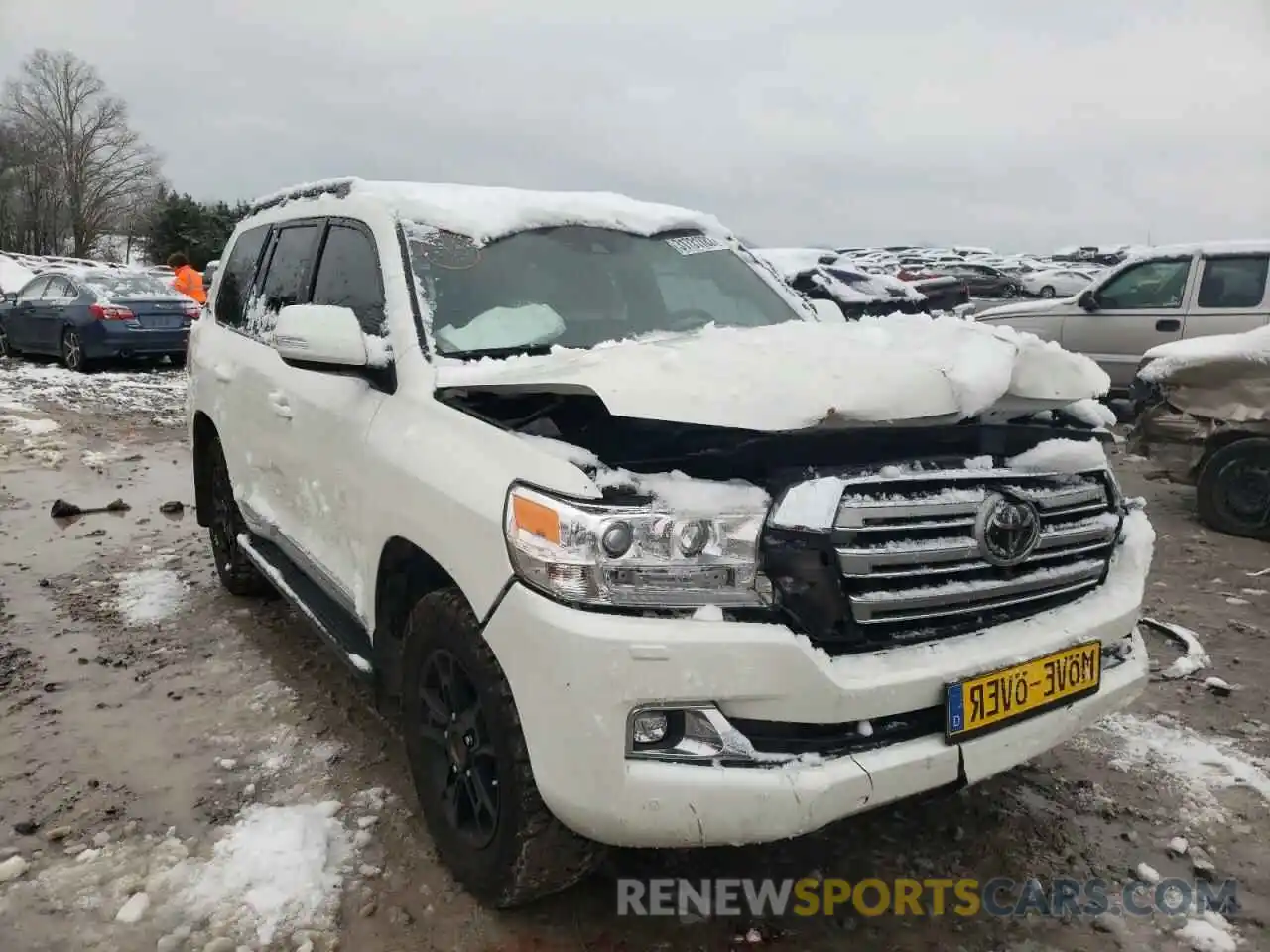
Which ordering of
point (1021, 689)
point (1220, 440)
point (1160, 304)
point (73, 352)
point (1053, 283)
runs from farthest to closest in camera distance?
point (1053, 283)
point (73, 352)
point (1160, 304)
point (1220, 440)
point (1021, 689)

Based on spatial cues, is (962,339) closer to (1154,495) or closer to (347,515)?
(347,515)

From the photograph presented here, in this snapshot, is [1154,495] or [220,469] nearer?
[220,469]

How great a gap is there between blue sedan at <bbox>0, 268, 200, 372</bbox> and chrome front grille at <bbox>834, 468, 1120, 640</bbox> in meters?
13.0

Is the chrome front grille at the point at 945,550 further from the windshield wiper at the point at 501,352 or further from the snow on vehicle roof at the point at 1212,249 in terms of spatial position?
the snow on vehicle roof at the point at 1212,249

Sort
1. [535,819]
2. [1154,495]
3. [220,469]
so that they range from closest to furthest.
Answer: [535,819]
[220,469]
[1154,495]

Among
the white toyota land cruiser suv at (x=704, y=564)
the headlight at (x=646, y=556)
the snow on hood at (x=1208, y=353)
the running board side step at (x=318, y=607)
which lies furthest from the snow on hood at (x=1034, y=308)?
A: the headlight at (x=646, y=556)

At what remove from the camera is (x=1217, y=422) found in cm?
627

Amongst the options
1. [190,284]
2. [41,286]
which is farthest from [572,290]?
[190,284]

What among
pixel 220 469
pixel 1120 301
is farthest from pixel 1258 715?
pixel 1120 301

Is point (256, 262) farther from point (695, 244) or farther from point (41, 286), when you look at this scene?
point (41, 286)

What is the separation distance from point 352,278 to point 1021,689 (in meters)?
2.57

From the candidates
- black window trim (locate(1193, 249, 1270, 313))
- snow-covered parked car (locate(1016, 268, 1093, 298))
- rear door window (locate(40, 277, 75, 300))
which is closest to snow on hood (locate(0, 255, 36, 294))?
rear door window (locate(40, 277, 75, 300))

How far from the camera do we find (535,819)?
2207mm

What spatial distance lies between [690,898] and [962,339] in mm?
1695
